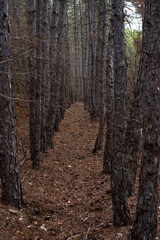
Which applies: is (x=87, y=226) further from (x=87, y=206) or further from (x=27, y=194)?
(x=27, y=194)

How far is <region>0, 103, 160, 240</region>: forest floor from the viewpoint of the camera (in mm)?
4516

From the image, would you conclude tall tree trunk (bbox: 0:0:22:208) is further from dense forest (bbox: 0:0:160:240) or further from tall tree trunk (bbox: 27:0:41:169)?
tall tree trunk (bbox: 27:0:41:169)

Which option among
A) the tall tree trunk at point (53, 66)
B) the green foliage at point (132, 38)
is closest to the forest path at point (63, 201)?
the tall tree trunk at point (53, 66)

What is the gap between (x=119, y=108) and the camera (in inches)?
162

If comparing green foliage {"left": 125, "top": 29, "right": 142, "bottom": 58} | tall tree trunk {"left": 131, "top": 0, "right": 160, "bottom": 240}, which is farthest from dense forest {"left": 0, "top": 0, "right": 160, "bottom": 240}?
green foliage {"left": 125, "top": 29, "right": 142, "bottom": 58}

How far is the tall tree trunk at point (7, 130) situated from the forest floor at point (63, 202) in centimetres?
32

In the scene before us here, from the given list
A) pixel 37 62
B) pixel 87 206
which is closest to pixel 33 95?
pixel 37 62

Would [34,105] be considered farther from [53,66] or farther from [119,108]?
[119,108]

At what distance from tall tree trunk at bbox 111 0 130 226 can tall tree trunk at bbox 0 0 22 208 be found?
199cm

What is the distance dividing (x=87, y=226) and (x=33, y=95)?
4259mm

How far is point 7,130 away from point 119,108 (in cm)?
218

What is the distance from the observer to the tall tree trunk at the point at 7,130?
4.47m

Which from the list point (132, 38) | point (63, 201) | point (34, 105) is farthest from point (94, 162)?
point (132, 38)

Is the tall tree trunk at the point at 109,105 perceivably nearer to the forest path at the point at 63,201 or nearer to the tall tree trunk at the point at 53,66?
the forest path at the point at 63,201
